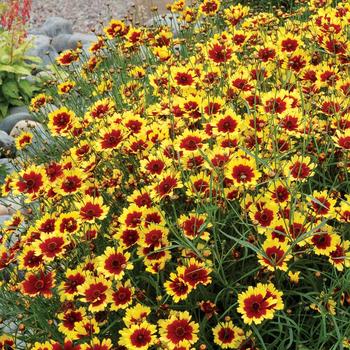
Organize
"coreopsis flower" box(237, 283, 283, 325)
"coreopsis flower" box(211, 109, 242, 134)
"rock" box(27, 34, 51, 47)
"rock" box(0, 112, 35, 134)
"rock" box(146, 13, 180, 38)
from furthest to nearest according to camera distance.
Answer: "rock" box(27, 34, 51, 47), "rock" box(0, 112, 35, 134), "rock" box(146, 13, 180, 38), "coreopsis flower" box(211, 109, 242, 134), "coreopsis flower" box(237, 283, 283, 325)

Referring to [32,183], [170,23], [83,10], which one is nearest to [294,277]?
[32,183]

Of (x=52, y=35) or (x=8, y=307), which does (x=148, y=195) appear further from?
(x=52, y=35)

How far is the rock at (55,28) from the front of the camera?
7.40 metres

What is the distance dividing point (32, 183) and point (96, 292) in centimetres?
52

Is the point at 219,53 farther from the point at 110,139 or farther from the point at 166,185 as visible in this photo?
the point at 166,185

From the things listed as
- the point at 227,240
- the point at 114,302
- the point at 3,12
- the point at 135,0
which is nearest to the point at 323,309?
the point at 227,240

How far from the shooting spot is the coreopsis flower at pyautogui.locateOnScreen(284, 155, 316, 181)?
68.8 inches

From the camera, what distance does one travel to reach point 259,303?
5.11ft

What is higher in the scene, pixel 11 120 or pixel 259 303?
pixel 259 303

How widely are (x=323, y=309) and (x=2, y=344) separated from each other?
1136 millimetres

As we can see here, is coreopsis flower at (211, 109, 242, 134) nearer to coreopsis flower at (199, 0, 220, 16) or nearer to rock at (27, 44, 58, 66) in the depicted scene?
coreopsis flower at (199, 0, 220, 16)

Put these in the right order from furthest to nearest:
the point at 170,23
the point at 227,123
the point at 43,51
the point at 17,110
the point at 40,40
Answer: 1. the point at 40,40
2. the point at 43,51
3. the point at 170,23
4. the point at 17,110
5. the point at 227,123

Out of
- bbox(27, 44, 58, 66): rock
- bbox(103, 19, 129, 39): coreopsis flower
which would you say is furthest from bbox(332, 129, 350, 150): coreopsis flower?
bbox(27, 44, 58, 66): rock

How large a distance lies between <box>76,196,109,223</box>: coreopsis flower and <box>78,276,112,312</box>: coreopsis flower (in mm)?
202
